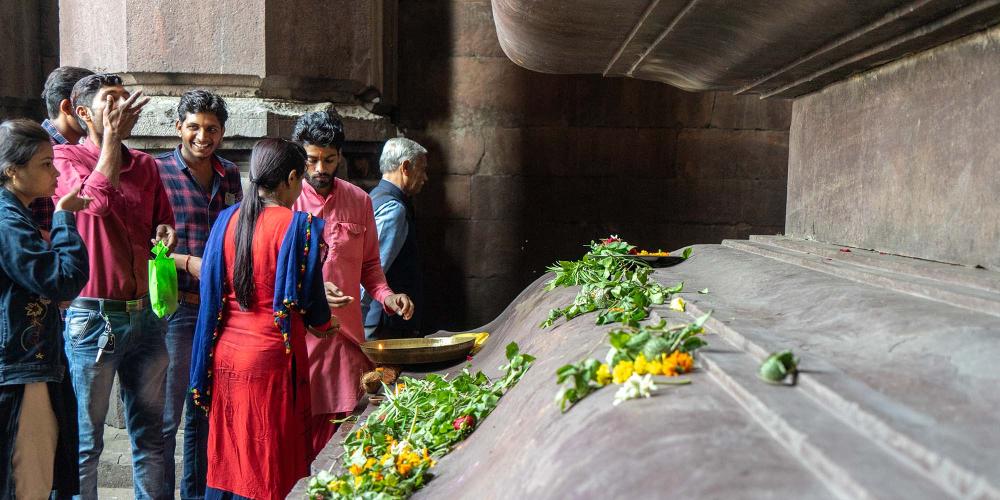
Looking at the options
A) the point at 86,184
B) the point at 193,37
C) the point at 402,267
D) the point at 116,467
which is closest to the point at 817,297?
the point at 86,184

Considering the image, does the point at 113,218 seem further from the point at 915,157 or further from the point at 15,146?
the point at 915,157

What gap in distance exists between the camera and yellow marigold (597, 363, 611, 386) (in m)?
1.57

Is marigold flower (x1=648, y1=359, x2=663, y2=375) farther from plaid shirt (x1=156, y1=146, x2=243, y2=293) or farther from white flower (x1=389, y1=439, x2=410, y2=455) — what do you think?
plaid shirt (x1=156, y1=146, x2=243, y2=293)

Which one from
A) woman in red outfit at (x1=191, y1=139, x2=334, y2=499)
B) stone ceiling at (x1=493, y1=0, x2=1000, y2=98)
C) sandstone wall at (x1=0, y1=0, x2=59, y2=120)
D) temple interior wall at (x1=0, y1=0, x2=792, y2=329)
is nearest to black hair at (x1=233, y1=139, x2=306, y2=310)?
woman in red outfit at (x1=191, y1=139, x2=334, y2=499)

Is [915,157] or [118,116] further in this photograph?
[118,116]

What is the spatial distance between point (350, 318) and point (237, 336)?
70 cm

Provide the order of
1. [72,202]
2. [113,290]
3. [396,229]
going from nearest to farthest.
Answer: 1. [72,202]
2. [113,290]
3. [396,229]

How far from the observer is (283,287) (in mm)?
2875

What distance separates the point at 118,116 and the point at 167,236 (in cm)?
51

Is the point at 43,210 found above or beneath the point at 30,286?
above

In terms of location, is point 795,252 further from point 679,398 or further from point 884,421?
point 884,421

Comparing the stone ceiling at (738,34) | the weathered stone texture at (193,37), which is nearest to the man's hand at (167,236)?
the weathered stone texture at (193,37)

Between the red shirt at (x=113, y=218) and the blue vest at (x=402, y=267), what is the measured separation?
49.1 inches

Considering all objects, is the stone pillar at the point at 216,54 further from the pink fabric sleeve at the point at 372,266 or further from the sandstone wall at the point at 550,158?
the sandstone wall at the point at 550,158
